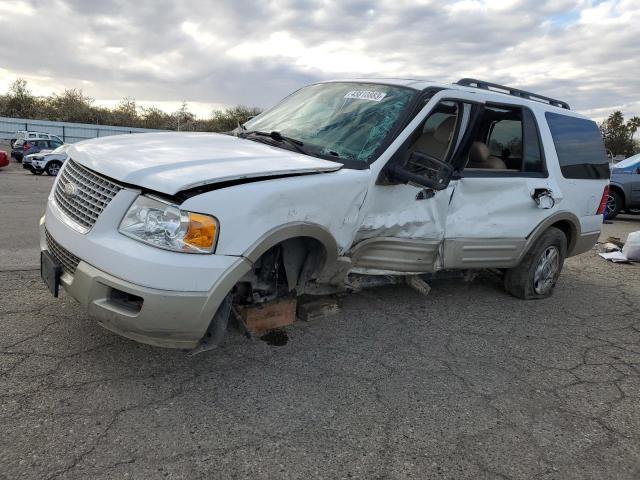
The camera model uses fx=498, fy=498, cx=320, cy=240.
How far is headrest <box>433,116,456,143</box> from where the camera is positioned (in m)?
4.06

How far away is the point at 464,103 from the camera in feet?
13.4

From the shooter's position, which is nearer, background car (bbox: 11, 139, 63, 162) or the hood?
the hood

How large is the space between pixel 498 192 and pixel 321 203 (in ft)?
6.60

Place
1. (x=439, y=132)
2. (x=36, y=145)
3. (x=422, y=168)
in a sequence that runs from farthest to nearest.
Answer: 1. (x=36, y=145)
2. (x=439, y=132)
3. (x=422, y=168)

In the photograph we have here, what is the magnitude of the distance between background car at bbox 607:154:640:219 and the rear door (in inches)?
346

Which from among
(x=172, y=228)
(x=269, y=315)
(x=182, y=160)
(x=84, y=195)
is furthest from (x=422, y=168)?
(x=84, y=195)

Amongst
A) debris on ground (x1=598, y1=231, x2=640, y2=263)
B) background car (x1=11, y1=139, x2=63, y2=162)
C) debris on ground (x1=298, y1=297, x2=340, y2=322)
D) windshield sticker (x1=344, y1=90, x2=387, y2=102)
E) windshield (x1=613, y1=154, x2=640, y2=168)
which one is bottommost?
background car (x1=11, y1=139, x2=63, y2=162)

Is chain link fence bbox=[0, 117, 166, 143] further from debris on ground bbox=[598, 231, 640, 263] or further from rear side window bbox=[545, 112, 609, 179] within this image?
rear side window bbox=[545, 112, 609, 179]

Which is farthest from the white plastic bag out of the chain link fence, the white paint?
the chain link fence

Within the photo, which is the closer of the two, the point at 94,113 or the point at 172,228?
the point at 172,228

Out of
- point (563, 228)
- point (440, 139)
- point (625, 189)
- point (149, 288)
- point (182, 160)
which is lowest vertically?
point (149, 288)

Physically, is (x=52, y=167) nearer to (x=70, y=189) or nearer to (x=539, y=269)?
(x=70, y=189)

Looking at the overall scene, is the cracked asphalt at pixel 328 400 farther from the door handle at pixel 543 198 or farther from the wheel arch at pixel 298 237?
the door handle at pixel 543 198

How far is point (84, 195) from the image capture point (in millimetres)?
2918
